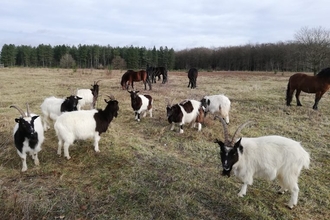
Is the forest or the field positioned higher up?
the forest

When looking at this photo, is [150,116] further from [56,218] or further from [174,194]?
[56,218]

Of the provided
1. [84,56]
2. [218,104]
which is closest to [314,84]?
[218,104]

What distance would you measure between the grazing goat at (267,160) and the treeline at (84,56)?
68.9 metres

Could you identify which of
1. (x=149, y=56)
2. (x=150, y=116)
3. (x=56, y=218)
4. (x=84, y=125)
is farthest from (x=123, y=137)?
(x=149, y=56)

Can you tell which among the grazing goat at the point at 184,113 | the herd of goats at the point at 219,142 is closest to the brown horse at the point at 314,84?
the herd of goats at the point at 219,142

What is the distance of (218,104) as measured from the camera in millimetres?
9789

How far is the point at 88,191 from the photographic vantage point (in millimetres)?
5168

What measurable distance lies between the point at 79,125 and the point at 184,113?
144 inches

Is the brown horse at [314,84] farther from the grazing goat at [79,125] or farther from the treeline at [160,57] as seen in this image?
the treeline at [160,57]

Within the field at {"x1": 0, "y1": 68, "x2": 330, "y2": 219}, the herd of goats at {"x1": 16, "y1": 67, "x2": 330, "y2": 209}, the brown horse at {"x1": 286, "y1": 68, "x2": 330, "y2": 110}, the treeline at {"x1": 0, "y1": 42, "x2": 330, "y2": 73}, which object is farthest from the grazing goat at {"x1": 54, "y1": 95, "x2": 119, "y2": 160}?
the treeline at {"x1": 0, "y1": 42, "x2": 330, "y2": 73}

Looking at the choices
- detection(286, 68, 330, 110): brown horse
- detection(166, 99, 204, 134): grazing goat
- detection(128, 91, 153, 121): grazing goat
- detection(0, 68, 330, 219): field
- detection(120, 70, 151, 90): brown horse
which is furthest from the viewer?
→ detection(120, 70, 151, 90): brown horse

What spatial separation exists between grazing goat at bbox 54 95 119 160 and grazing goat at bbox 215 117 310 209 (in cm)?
346

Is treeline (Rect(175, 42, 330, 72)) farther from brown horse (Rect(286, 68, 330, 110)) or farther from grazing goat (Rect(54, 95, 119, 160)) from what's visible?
grazing goat (Rect(54, 95, 119, 160))

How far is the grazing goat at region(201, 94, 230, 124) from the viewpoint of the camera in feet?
32.0
